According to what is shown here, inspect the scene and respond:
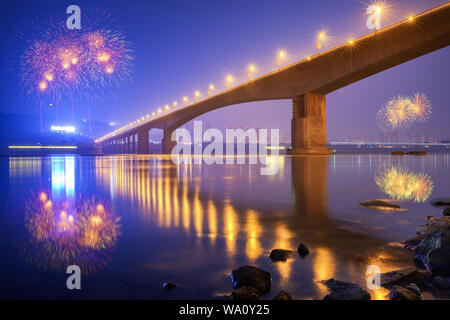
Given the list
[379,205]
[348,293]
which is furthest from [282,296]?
[379,205]

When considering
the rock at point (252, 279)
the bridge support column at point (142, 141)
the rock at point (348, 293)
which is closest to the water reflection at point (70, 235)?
the rock at point (252, 279)

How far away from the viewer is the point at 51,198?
34.1ft

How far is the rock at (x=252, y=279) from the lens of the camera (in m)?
3.52

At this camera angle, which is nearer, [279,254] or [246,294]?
[246,294]

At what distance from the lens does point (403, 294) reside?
3.29m

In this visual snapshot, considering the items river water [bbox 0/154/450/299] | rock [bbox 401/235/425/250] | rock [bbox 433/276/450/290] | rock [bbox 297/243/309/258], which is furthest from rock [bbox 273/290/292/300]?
rock [bbox 401/235/425/250]

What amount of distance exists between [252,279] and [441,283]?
2.19 metres

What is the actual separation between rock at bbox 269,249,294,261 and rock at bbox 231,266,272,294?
0.69m

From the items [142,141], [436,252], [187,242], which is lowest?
[187,242]

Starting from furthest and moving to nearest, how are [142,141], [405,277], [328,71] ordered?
[142,141] → [328,71] → [405,277]

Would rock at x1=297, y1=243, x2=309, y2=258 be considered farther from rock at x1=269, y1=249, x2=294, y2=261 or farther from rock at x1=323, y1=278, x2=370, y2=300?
rock at x1=323, y1=278, x2=370, y2=300

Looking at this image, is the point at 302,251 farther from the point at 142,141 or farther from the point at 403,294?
the point at 142,141

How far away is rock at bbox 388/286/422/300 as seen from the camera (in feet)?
10.7
